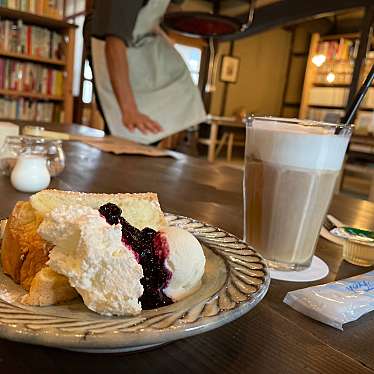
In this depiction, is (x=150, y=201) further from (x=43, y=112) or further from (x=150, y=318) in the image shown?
(x=43, y=112)

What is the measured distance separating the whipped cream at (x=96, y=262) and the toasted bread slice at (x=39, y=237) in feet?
0.06

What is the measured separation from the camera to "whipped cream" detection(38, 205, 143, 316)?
0.99 ft

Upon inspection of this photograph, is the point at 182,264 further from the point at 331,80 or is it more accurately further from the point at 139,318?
the point at 331,80

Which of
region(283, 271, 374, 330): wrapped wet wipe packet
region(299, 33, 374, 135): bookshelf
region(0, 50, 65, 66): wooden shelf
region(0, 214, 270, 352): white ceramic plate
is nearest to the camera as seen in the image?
region(0, 214, 270, 352): white ceramic plate

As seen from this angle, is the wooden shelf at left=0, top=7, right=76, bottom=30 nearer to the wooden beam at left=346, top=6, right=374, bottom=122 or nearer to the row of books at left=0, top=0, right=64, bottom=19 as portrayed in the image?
the row of books at left=0, top=0, right=64, bottom=19

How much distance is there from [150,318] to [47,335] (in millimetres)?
71

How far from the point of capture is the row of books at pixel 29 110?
3978 millimetres

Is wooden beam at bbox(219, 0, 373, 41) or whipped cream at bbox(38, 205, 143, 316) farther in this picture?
wooden beam at bbox(219, 0, 373, 41)

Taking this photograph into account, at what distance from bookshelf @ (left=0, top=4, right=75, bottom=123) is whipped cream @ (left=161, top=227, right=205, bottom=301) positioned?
3.90 m

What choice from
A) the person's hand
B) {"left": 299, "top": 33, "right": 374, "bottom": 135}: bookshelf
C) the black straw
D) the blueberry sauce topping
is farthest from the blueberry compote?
{"left": 299, "top": 33, "right": 374, "bottom": 135}: bookshelf

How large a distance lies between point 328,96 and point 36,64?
5.00 meters

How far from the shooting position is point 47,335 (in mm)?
254

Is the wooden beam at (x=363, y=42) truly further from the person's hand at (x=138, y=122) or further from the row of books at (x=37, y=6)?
the person's hand at (x=138, y=122)

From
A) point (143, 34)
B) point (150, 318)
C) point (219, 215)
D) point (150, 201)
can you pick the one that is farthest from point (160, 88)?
point (150, 318)
